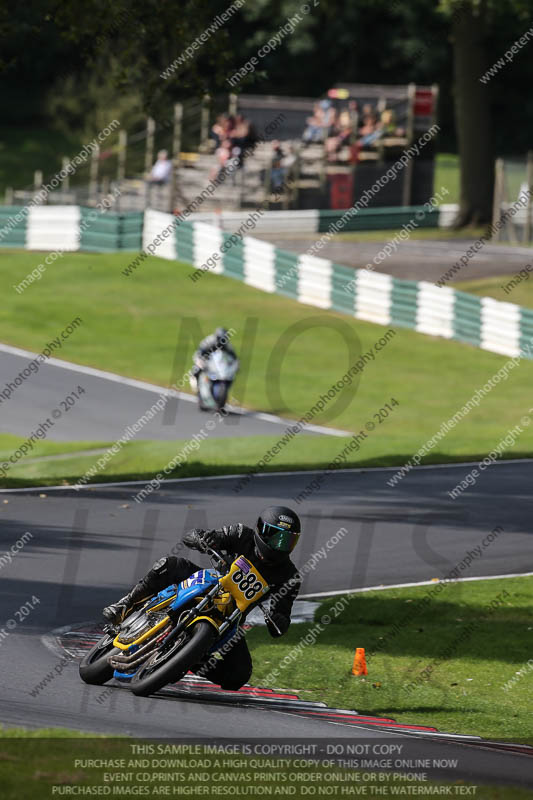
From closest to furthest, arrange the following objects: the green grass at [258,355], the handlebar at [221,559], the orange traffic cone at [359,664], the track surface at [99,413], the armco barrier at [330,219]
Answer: the handlebar at [221,559]
the orange traffic cone at [359,664]
the green grass at [258,355]
the track surface at [99,413]
the armco barrier at [330,219]

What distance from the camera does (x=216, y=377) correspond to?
81.7 ft

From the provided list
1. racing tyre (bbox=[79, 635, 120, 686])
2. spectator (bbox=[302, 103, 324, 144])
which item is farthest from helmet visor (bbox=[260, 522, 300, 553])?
spectator (bbox=[302, 103, 324, 144])

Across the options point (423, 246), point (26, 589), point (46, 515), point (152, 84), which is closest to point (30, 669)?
point (26, 589)

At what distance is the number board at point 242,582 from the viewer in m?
9.66

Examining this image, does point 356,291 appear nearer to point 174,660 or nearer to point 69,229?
point 69,229

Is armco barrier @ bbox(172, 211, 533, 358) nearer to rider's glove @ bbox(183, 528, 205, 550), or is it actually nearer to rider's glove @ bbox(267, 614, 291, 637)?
rider's glove @ bbox(267, 614, 291, 637)

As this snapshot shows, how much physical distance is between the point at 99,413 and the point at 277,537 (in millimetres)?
15638

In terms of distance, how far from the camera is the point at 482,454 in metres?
22.3

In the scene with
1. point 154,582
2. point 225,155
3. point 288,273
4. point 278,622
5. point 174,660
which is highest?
point 225,155

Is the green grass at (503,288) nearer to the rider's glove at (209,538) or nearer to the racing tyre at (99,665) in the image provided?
the rider's glove at (209,538)

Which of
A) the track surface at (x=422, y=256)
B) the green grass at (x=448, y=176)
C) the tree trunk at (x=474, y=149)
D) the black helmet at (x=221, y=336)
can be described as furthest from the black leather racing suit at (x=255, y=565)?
the green grass at (x=448, y=176)

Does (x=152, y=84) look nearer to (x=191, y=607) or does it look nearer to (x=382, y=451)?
(x=382, y=451)

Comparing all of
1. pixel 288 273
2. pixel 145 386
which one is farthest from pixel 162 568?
pixel 288 273

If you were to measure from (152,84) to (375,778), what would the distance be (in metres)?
15.0
